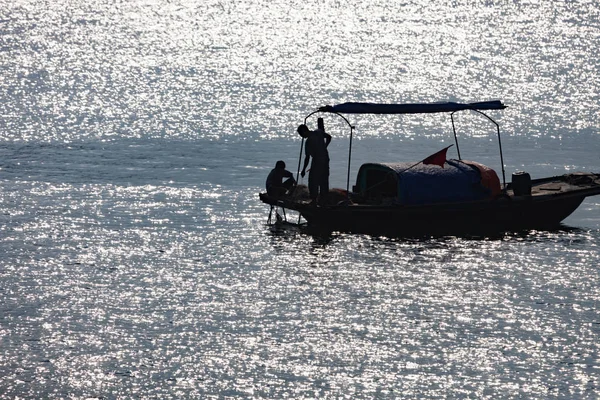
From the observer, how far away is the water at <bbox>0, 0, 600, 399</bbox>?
19.2 m

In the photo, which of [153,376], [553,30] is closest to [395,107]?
[153,376]

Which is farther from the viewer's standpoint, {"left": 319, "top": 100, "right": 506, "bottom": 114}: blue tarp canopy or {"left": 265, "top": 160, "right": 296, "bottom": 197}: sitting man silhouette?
Answer: {"left": 265, "top": 160, "right": 296, "bottom": 197}: sitting man silhouette

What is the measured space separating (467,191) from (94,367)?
1322cm

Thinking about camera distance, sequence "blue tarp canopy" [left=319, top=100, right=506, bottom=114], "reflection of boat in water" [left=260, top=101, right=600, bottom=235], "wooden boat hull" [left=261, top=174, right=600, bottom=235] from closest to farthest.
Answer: "wooden boat hull" [left=261, top=174, right=600, bottom=235], "reflection of boat in water" [left=260, top=101, right=600, bottom=235], "blue tarp canopy" [left=319, top=100, right=506, bottom=114]

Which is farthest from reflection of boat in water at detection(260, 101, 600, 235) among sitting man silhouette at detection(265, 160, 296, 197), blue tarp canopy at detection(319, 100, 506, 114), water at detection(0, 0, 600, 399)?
water at detection(0, 0, 600, 399)

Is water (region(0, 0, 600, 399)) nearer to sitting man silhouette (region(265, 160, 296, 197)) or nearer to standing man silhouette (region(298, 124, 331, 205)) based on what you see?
sitting man silhouette (region(265, 160, 296, 197))

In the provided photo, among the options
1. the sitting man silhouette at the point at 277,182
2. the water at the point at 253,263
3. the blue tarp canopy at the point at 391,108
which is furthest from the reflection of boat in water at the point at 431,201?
the water at the point at 253,263

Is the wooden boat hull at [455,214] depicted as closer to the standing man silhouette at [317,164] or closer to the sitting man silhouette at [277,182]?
the sitting man silhouette at [277,182]

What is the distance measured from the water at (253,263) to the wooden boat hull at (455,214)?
1.82 feet

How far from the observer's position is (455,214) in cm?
2912

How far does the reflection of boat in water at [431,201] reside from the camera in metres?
28.9

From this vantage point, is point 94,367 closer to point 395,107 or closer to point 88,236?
point 88,236

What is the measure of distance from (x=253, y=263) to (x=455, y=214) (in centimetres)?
581

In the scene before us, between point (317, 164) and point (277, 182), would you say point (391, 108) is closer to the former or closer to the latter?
point (317, 164)
